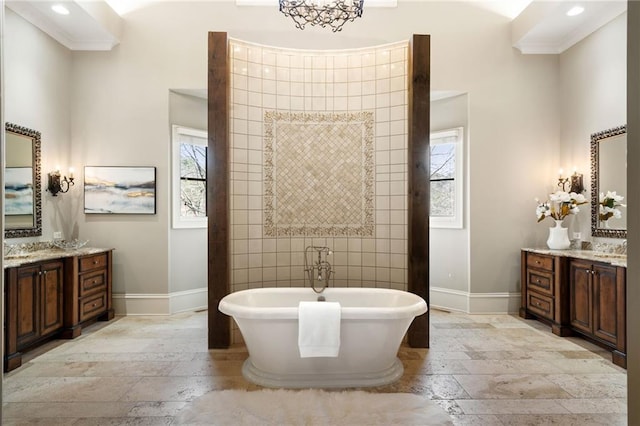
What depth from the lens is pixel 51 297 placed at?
11.3ft

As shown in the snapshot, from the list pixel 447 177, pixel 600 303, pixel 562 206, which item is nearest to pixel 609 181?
pixel 562 206

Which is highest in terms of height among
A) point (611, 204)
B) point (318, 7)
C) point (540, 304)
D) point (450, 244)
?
point (318, 7)

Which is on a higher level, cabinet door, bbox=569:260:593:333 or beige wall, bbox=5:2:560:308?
beige wall, bbox=5:2:560:308

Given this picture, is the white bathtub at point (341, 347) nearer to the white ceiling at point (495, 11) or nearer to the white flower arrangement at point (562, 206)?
the white flower arrangement at point (562, 206)

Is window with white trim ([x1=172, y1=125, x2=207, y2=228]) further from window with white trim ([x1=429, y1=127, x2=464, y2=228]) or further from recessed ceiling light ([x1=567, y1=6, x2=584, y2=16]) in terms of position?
recessed ceiling light ([x1=567, y1=6, x2=584, y2=16])

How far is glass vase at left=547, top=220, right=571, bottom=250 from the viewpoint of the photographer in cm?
416

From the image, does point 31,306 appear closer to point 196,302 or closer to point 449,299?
point 196,302

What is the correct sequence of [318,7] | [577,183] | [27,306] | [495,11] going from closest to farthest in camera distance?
[318,7], [27,306], [577,183], [495,11]

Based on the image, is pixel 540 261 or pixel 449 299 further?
Result: pixel 449 299

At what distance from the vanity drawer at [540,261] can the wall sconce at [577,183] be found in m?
0.89

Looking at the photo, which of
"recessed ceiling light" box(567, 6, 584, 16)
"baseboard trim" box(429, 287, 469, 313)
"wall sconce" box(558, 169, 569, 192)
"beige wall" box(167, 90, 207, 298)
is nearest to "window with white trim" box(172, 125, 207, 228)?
"beige wall" box(167, 90, 207, 298)

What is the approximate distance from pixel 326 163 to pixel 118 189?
2.56 m

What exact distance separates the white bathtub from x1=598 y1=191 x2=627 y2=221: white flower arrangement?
2352 millimetres

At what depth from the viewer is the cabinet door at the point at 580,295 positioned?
3486 millimetres
